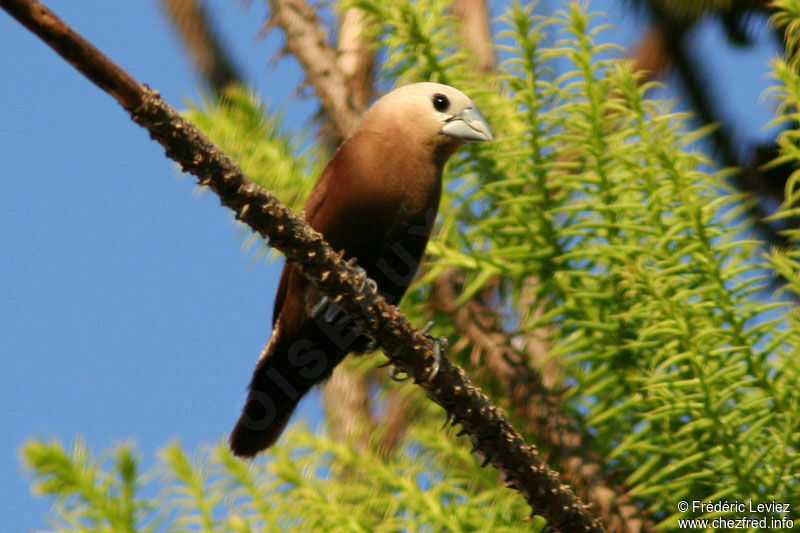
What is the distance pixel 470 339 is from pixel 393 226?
71cm

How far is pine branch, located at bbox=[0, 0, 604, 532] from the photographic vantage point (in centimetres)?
108

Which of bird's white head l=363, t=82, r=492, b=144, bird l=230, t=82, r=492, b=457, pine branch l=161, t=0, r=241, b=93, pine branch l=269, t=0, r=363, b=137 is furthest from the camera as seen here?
pine branch l=161, t=0, r=241, b=93

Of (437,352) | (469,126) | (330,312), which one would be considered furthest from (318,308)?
(437,352)

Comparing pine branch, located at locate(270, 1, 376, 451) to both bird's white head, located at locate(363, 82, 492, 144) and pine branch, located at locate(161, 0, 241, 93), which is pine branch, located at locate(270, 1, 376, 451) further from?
pine branch, located at locate(161, 0, 241, 93)

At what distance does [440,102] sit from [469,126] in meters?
0.33

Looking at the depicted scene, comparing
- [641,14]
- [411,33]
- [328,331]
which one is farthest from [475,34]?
[328,331]

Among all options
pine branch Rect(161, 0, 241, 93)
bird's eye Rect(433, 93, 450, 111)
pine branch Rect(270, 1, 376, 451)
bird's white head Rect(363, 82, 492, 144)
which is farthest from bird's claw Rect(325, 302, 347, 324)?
Answer: pine branch Rect(161, 0, 241, 93)

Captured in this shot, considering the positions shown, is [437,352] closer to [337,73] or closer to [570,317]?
[570,317]

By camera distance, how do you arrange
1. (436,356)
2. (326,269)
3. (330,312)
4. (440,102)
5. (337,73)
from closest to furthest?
(326,269)
(436,356)
(337,73)
(330,312)
(440,102)

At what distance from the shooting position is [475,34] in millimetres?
2551

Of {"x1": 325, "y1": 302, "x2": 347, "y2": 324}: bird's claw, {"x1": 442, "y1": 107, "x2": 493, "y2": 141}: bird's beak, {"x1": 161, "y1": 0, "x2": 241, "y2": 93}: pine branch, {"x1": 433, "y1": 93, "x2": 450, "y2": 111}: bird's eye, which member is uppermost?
{"x1": 161, "y1": 0, "x2": 241, "y2": 93}: pine branch

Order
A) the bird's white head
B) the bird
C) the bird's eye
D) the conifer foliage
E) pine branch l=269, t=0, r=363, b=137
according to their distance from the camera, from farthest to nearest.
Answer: the bird's eye < the bird < the bird's white head < pine branch l=269, t=0, r=363, b=137 < the conifer foliage

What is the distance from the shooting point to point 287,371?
2652 millimetres

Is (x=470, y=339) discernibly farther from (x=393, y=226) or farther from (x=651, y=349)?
(x=393, y=226)
